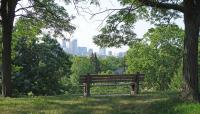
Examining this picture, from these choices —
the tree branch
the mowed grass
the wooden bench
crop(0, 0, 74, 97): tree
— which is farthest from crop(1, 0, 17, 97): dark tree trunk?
the tree branch

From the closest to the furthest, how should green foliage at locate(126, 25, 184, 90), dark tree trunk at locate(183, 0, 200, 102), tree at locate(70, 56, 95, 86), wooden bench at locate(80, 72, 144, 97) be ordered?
dark tree trunk at locate(183, 0, 200, 102)
wooden bench at locate(80, 72, 144, 97)
green foliage at locate(126, 25, 184, 90)
tree at locate(70, 56, 95, 86)

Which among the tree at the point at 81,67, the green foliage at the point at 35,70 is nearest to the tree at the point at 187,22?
the green foliage at the point at 35,70

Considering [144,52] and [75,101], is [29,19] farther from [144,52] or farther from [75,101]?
[144,52]

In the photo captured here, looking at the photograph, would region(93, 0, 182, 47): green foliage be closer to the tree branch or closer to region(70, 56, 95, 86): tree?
the tree branch

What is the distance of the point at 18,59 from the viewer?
163 feet

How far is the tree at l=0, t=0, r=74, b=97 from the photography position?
68.5 ft

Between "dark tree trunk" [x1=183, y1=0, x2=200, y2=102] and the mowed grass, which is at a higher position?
"dark tree trunk" [x1=183, y1=0, x2=200, y2=102]

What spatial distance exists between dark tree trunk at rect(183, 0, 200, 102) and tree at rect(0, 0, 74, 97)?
7.78m

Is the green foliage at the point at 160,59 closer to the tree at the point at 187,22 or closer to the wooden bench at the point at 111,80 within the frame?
the wooden bench at the point at 111,80

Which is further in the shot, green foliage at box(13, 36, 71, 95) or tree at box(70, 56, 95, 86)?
tree at box(70, 56, 95, 86)

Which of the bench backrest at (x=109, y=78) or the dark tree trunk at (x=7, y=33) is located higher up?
the dark tree trunk at (x=7, y=33)

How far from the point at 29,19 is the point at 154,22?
632 centimetres

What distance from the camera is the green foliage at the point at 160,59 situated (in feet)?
247

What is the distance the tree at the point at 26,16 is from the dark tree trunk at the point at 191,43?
7776 millimetres
